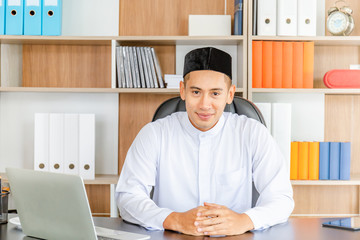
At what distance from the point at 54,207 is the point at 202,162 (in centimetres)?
83

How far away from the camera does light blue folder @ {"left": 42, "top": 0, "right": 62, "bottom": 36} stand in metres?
2.90

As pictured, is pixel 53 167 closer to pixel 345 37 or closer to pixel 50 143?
pixel 50 143

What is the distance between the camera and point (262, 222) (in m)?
1.45

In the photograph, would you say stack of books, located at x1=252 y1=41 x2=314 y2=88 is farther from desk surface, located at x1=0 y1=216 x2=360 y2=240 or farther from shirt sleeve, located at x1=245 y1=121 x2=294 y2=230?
desk surface, located at x1=0 y1=216 x2=360 y2=240

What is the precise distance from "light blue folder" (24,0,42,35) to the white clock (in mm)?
1791

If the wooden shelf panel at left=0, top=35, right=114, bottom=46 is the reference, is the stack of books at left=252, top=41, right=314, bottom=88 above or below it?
below

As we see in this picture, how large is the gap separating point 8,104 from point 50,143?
0.51 meters

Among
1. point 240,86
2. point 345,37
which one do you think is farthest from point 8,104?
point 345,37

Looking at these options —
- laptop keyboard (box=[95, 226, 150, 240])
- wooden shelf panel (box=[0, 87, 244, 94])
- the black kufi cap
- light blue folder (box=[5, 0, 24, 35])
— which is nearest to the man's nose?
the black kufi cap

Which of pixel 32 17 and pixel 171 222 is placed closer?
pixel 171 222

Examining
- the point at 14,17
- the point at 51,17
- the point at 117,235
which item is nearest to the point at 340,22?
the point at 51,17

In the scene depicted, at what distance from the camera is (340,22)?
2.97 meters

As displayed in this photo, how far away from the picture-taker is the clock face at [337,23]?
9.72 ft

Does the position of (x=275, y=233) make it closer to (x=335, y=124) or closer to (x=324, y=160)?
(x=324, y=160)
